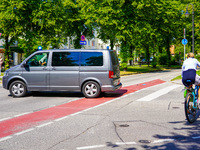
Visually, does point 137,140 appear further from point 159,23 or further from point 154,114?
point 159,23

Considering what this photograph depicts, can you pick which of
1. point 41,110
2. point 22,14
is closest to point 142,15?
point 22,14

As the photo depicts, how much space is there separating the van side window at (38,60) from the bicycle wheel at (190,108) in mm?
6426

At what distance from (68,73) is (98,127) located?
5098 millimetres

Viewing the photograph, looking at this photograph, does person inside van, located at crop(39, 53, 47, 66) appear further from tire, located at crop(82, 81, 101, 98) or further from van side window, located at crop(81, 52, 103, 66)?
tire, located at crop(82, 81, 101, 98)

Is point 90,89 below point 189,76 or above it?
below

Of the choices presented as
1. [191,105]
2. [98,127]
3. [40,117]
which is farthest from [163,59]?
[98,127]

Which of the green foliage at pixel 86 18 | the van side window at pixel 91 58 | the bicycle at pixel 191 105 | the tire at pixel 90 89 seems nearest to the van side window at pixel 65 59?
the van side window at pixel 91 58

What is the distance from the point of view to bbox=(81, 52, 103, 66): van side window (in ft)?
35.4

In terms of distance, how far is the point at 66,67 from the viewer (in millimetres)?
10883

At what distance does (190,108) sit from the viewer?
21.5 ft

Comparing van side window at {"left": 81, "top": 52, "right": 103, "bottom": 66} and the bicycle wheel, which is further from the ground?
van side window at {"left": 81, "top": 52, "right": 103, "bottom": 66}

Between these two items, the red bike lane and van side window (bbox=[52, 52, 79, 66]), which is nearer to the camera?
the red bike lane

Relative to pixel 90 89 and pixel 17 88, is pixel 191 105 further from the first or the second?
pixel 17 88

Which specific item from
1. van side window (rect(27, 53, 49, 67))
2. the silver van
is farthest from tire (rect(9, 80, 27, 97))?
van side window (rect(27, 53, 49, 67))
